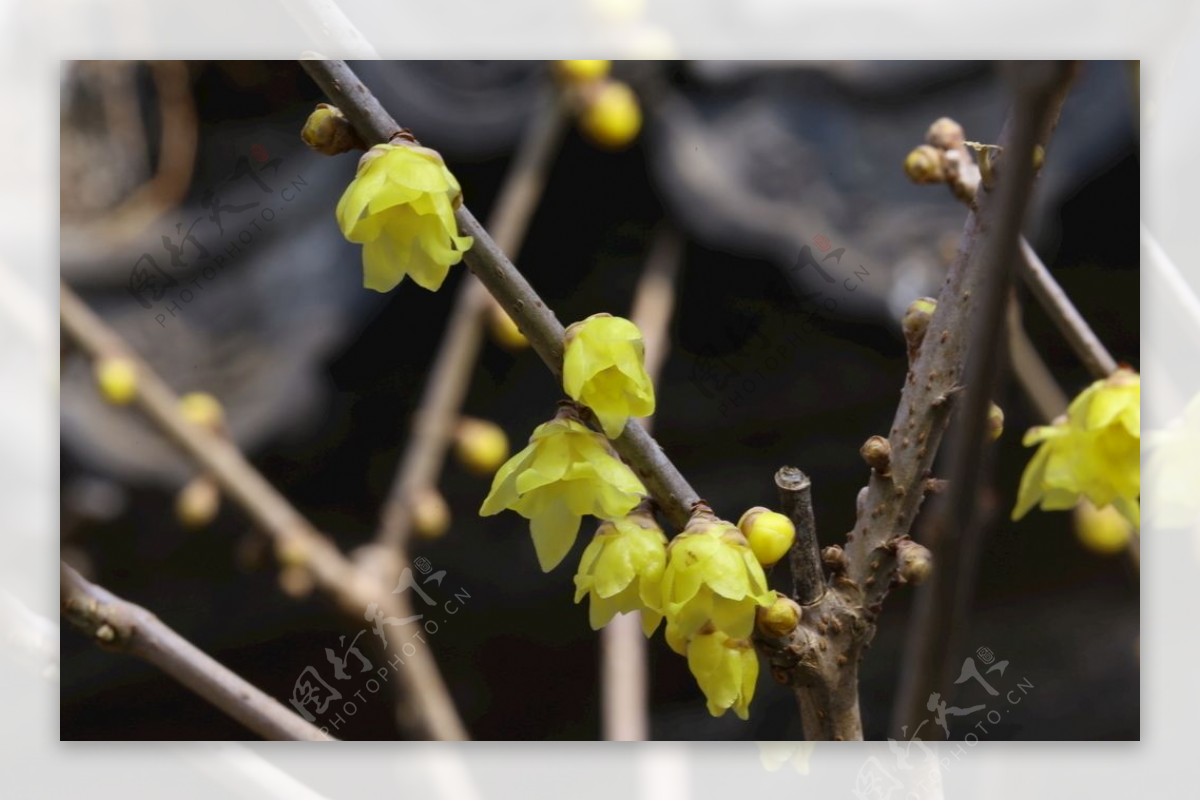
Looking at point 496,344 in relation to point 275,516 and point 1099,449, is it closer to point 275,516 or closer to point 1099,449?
point 275,516

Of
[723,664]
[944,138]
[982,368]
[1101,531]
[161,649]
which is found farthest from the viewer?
[1101,531]

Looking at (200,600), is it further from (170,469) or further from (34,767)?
(34,767)

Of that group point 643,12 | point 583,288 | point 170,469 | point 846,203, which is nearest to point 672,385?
point 583,288

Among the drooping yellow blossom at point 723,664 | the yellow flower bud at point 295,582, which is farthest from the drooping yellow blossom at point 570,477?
→ the yellow flower bud at point 295,582

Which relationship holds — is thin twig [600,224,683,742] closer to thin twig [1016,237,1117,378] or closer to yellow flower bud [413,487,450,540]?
yellow flower bud [413,487,450,540]

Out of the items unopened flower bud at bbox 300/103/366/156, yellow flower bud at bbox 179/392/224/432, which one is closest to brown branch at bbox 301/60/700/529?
unopened flower bud at bbox 300/103/366/156

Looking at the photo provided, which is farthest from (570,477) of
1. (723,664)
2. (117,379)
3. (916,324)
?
(117,379)

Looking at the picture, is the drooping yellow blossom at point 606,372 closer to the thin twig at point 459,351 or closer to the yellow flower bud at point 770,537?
the yellow flower bud at point 770,537
